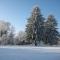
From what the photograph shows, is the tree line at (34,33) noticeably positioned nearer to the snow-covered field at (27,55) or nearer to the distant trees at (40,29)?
the distant trees at (40,29)

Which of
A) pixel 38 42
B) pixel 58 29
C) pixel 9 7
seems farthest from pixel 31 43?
pixel 9 7

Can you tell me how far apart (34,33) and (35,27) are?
0.43 m

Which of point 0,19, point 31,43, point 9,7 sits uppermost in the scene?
point 9,7

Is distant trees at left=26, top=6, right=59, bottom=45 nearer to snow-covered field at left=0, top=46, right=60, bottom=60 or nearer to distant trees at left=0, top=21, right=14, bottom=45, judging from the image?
distant trees at left=0, top=21, right=14, bottom=45

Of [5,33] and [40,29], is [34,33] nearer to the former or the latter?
[40,29]

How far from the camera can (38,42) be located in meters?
8.25

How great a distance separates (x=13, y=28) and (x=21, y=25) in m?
0.50

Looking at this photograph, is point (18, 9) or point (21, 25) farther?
point (21, 25)

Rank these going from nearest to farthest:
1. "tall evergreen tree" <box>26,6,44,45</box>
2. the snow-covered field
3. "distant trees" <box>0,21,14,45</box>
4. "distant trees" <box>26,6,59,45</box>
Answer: the snow-covered field
"distant trees" <box>0,21,14,45</box>
"distant trees" <box>26,6,59,45</box>
"tall evergreen tree" <box>26,6,44,45</box>

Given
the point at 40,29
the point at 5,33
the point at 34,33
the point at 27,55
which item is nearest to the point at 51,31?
the point at 40,29

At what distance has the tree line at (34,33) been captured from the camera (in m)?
7.73

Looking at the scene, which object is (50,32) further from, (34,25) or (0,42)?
(0,42)

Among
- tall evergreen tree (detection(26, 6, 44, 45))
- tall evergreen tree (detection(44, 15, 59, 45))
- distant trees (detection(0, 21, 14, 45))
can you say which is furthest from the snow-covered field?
tall evergreen tree (detection(26, 6, 44, 45))

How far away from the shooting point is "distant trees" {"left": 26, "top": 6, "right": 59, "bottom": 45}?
7.84m
